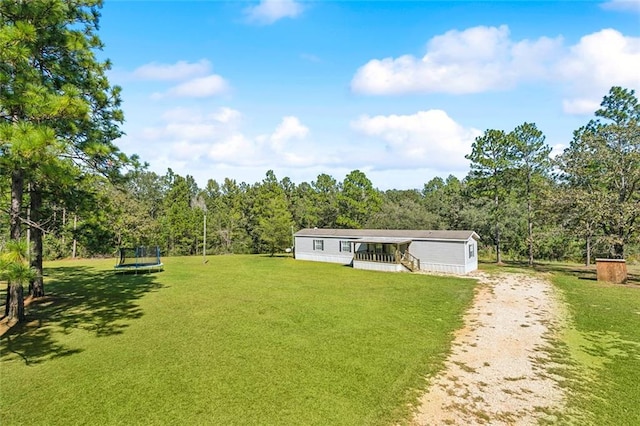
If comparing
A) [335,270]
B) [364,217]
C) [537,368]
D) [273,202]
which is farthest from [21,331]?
[364,217]

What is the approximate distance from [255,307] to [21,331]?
22.7ft

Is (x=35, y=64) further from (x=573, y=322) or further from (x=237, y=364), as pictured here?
(x=573, y=322)

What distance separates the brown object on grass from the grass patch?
12.0 ft

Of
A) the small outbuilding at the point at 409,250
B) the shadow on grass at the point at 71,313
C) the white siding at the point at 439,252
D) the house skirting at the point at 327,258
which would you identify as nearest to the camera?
the shadow on grass at the point at 71,313

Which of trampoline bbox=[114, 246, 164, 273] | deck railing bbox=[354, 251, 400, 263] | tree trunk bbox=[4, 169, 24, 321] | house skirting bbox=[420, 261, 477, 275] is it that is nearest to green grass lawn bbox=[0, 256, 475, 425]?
tree trunk bbox=[4, 169, 24, 321]

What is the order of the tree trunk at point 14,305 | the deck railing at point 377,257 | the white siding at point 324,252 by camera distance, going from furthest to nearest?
the white siding at point 324,252 → the deck railing at point 377,257 → the tree trunk at point 14,305

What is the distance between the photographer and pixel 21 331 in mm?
9391

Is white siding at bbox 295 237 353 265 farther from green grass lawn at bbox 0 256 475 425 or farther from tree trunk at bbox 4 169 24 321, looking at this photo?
tree trunk at bbox 4 169 24 321

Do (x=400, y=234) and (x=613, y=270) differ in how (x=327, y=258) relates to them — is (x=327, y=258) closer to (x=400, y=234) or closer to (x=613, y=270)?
(x=400, y=234)

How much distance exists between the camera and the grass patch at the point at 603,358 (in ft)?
18.1

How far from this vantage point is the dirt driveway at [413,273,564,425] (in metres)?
5.42

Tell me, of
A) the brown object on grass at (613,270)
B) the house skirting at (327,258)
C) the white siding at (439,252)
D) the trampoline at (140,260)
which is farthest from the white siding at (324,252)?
the brown object on grass at (613,270)

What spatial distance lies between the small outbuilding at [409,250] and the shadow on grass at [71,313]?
1422 centimetres

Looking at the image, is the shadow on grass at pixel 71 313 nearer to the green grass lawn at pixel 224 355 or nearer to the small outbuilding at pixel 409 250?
the green grass lawn at pixel 224 355
